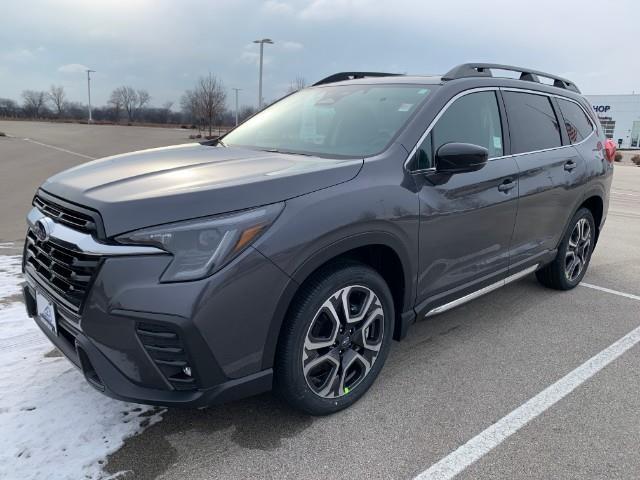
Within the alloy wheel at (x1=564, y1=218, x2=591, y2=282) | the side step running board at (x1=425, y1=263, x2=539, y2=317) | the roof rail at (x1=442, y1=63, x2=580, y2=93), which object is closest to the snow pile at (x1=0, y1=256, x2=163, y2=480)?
the side step running board at (x1=425, y1=263, x2=539, y2=317)

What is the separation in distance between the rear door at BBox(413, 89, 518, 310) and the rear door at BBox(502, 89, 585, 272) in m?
0.16

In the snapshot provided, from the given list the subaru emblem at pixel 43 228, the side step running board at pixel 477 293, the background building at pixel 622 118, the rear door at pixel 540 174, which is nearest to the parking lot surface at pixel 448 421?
the side step running board at pixel 477 293

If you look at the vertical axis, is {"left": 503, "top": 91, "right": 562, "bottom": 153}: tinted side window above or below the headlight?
above

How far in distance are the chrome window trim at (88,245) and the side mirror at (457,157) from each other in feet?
5.43

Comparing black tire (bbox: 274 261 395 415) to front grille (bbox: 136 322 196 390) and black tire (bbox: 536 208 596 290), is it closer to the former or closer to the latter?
front grille (bbox: 136 322 196 390)

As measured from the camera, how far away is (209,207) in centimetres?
216

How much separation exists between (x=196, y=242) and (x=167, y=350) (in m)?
0.46

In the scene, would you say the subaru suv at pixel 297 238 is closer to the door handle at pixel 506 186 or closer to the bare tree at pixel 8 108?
the door handle at pixel 506 186

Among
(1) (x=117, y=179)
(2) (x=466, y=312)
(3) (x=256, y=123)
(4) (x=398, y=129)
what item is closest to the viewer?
(1) (x=117, y=179)

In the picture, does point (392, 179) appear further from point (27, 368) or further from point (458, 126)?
point (27, 368)

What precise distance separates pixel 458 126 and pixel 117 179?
2091mm

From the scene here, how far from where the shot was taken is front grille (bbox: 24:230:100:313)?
2.17 m

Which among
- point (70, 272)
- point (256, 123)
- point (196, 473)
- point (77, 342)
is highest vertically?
point (256, 123)

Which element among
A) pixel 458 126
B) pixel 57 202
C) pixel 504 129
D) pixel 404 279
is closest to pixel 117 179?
pixel 57 202
